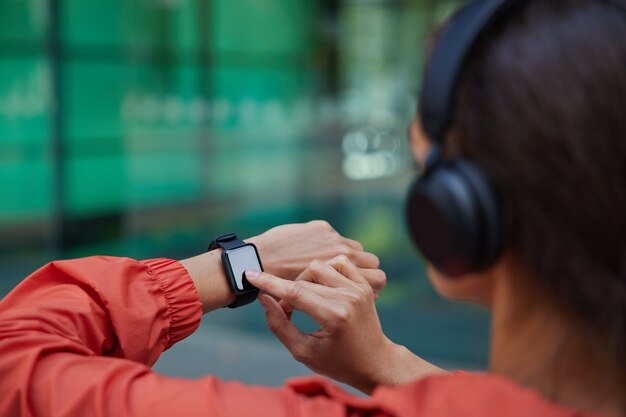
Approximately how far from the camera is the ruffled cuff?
1.15m

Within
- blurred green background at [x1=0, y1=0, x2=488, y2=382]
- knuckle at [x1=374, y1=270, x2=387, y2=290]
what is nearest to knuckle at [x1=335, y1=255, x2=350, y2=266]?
knuckle at [x1=374, y1=270, x2=387, y2=290]

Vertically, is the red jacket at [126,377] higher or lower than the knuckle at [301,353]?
higher

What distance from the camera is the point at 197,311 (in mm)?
1185

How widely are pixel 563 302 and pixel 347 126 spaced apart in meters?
10.0

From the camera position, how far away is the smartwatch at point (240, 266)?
1.23 metres

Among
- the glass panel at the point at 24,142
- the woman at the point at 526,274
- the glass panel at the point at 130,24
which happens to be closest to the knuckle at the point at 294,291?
the woman at the point at 526,274

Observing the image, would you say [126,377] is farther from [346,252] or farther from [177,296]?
[346,252]

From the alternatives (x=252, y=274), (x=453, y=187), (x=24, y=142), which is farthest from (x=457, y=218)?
(x=24, y=142)

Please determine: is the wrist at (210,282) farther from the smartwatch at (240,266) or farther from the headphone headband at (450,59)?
the headphone headband at (450,59)

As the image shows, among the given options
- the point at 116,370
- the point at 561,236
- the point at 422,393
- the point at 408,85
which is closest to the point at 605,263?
the point at 561,236

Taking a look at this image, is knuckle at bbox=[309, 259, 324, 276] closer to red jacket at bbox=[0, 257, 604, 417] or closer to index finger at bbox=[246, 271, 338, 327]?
index finger at bbox=[246, 271, 338, 327]

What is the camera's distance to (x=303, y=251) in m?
1.32

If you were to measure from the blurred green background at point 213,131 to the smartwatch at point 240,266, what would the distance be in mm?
2952

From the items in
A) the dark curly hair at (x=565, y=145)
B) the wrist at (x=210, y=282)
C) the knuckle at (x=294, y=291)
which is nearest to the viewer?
the dark curly hair at (x=565, y=145)
